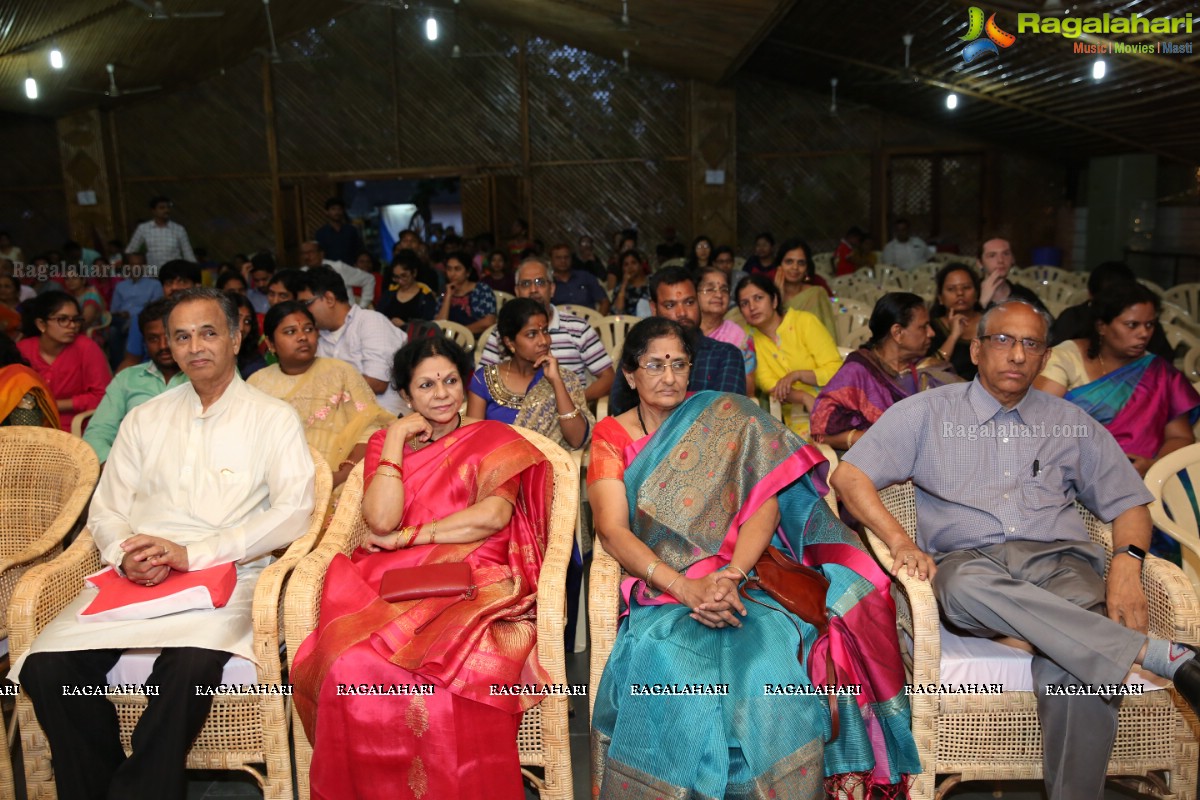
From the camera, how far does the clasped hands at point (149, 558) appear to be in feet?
7.48

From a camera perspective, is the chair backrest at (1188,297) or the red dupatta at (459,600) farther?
the chair backrest at (1188,297)

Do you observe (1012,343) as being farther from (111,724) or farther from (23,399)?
(23,399)

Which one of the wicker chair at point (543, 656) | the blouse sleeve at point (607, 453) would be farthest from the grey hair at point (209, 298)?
the blouse sleeve at point (607, 453)

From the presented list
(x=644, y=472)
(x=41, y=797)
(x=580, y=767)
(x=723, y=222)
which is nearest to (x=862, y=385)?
(x=644, y=472)

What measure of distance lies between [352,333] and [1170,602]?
332 centimetres

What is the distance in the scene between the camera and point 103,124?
1147 centimetres

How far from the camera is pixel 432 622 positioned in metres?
2.18

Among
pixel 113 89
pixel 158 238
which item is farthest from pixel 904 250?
pixel 113 89

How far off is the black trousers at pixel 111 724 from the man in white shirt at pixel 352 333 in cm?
206

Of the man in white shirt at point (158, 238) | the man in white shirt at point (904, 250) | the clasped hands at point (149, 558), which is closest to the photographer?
the clasped hands at point (149, 558)

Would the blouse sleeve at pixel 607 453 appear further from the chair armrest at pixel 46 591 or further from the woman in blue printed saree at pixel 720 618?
the chair armrest at pixel 46 591

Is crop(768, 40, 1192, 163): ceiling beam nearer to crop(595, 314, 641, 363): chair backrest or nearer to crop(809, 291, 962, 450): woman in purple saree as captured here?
crop(595, 314, 641, 363): chair backrest

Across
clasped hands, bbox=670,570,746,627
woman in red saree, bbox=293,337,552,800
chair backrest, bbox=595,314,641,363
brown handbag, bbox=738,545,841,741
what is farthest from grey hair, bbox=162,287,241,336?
chair backrest, bbox=595,314,641,363

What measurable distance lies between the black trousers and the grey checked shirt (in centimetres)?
175
